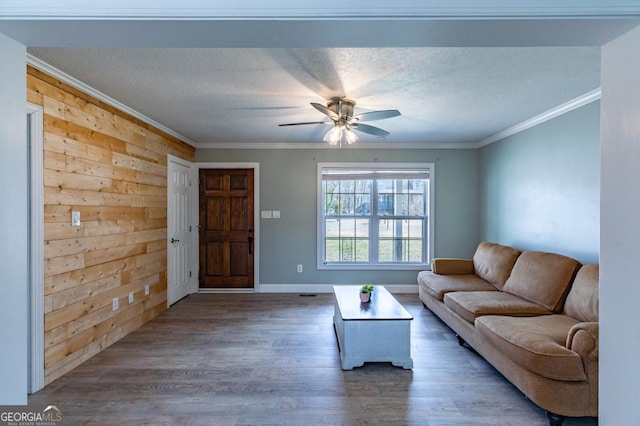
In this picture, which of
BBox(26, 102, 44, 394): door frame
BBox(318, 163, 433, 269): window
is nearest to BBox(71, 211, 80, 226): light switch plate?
BBox(26, 102, 44, 394): door frame

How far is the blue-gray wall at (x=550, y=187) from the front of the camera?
2.93m

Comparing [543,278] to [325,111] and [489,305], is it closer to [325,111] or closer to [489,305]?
[489,305]

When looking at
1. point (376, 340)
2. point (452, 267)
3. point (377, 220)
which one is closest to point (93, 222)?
point (376, 340)

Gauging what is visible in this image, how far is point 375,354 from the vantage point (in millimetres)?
2645

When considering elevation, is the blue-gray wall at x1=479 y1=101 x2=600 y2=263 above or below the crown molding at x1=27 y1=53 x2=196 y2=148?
below

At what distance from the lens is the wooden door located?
16.6 ft

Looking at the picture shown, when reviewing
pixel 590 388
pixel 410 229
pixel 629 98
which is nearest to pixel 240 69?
pixel 629 98

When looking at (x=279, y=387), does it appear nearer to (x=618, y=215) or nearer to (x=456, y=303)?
(x=456, y=303)

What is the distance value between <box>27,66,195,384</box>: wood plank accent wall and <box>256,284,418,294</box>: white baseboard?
5.29ft

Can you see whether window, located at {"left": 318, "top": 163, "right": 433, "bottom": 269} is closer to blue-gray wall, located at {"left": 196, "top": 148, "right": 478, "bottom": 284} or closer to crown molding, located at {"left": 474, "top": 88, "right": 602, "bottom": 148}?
blue-gray wall, located at {"left": 196, "top": 148, "right": 478, "bottom": 284}

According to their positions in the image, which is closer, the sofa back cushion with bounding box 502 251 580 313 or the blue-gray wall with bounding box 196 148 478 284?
the sofa back cushion with bounding box 502 251 580 313

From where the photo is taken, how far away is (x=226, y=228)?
16.6 feet
